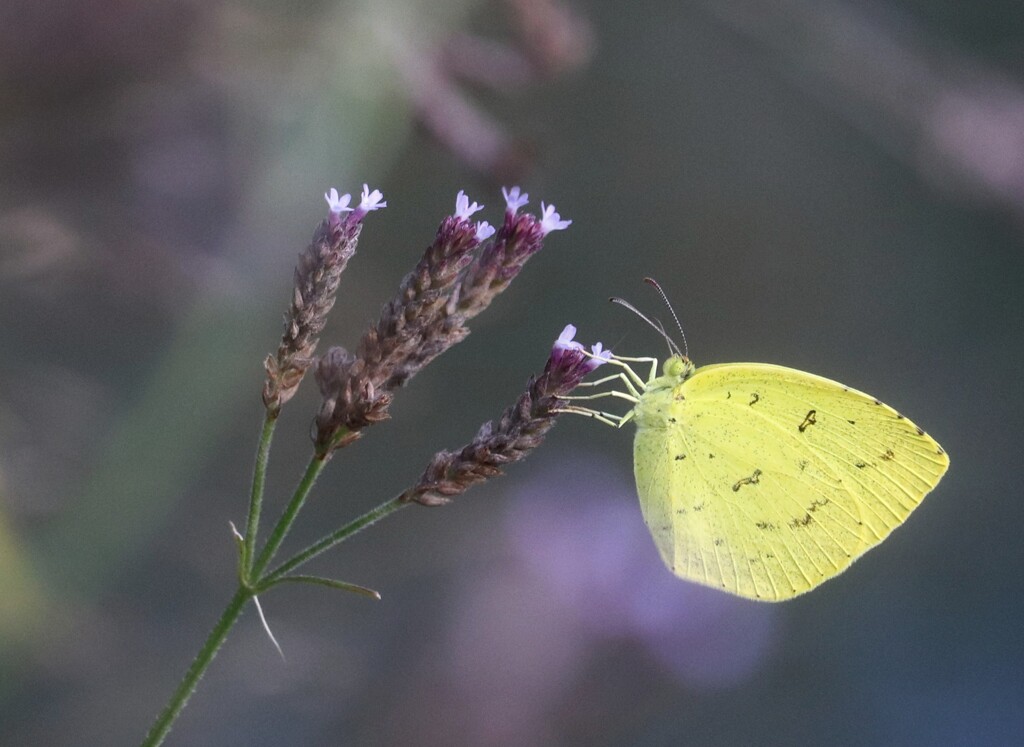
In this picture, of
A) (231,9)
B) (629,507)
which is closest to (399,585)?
(629,507)

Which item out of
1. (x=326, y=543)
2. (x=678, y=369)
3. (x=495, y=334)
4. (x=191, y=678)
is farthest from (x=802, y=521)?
(x=495, y=334)

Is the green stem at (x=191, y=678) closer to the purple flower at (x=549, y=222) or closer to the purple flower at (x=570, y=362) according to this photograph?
the purple flower at (x=570, y=362)

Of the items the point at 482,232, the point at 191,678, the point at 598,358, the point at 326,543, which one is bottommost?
the point at 191,678

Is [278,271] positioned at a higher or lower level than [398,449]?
higher

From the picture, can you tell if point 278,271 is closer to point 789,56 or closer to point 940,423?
point 789,56

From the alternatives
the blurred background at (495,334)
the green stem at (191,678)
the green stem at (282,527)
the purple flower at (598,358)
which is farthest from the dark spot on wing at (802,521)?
the green stem at (191,678)

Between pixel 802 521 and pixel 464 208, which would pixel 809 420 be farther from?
pixel 464 208
